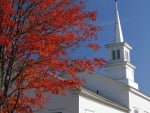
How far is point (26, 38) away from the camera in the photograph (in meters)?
19.1

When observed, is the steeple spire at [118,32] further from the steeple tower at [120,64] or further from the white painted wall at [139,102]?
the white painted wall at [139,102]

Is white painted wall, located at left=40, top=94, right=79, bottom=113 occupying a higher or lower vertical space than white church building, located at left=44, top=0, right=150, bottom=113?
lower

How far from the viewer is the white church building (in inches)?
1313

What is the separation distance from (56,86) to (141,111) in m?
27.2

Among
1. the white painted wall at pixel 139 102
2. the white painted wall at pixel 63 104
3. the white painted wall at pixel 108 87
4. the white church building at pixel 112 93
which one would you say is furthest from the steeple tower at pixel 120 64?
the white painted wall at pixel 63 104

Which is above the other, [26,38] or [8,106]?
[26,38]

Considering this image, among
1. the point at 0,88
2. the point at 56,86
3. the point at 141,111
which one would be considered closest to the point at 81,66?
the point at 56,86

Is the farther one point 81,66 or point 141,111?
point 141,111

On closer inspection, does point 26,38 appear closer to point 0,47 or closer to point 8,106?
point 0,47

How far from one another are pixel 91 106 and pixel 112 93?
10435 millimetres

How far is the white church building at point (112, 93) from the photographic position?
33344mm

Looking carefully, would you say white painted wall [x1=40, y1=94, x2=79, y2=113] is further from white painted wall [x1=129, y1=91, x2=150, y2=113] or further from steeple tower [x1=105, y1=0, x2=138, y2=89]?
steeple tower [x1=105, y1=0, x2=138, y2=89]

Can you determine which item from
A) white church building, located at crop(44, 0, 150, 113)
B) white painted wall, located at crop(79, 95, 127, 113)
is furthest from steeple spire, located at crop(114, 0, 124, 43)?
white painted wall, located at crop(79, 95, 127, 113)

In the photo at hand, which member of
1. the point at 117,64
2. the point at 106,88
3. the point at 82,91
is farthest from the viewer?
the point at 117,64
